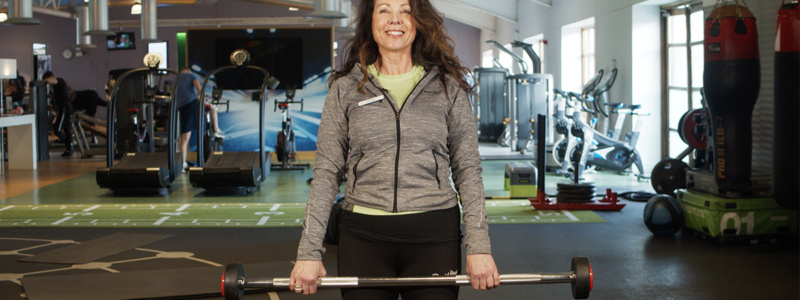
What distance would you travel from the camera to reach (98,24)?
520 inches

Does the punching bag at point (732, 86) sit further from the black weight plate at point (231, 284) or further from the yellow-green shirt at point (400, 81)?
the black weight plate at point (231, 284)

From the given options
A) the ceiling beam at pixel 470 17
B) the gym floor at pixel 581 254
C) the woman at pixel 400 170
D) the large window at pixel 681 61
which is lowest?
the gym floor at pixel 581 254

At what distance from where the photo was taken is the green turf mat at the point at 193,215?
646 cm

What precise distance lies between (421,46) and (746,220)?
13.3 ft

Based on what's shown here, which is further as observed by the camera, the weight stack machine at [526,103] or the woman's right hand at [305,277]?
the weight stack machine at [526,103]

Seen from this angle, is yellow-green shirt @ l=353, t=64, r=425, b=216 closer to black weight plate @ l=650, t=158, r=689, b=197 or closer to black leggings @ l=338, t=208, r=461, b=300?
black leggings @ l=338, t=208, r=461, b=300

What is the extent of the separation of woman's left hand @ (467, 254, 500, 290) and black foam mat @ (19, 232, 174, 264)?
3791 millimetres

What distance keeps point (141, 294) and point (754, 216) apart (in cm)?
410

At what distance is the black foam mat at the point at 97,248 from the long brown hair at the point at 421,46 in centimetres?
358

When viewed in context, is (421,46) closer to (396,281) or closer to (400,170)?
(400,170)

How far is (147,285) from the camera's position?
4184mm

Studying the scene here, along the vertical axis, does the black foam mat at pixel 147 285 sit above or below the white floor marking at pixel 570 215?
below

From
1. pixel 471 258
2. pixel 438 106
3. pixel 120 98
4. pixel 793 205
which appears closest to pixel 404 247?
pixel 471 258

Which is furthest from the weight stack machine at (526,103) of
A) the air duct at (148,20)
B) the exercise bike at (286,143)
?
the air duct at (148,20)
